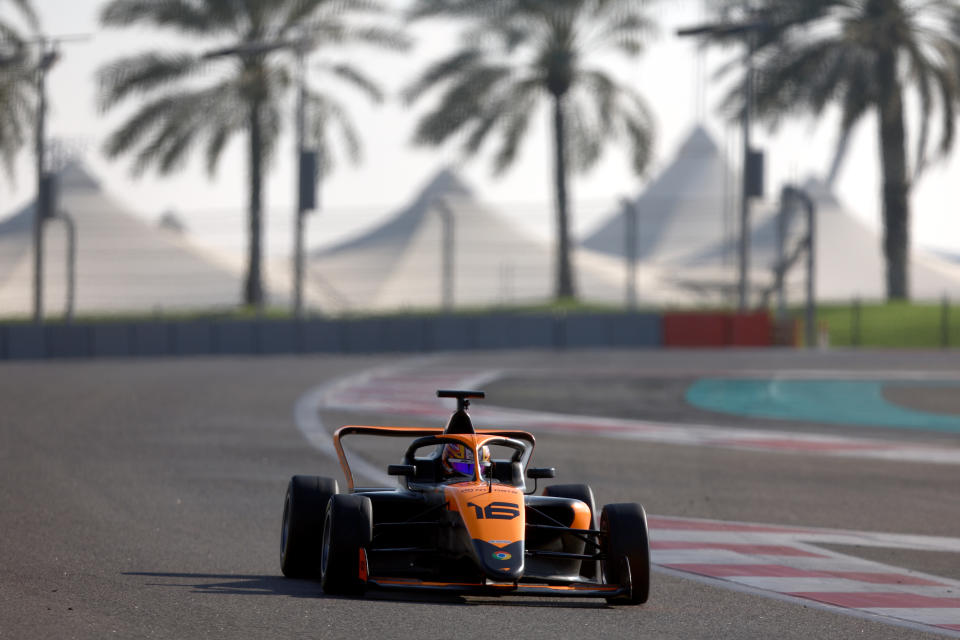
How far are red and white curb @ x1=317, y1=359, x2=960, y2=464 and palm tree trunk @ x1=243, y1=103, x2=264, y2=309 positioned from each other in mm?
16397

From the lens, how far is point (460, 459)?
26.4 ft

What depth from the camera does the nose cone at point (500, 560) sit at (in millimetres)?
7070

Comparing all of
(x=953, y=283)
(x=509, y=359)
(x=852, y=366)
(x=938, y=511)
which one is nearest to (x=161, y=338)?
(x=509, y=359)

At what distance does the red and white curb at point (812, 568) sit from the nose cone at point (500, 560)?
1.92 meters

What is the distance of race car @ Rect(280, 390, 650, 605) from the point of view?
729 cm

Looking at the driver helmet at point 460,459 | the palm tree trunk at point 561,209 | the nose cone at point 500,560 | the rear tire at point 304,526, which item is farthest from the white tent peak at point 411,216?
the nose cone at point 500,560

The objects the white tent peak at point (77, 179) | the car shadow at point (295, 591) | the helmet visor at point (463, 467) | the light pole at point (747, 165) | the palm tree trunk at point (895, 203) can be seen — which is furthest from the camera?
the white tent peak at point (77, 179)

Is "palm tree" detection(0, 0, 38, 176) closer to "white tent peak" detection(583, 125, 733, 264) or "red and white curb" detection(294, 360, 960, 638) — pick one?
"red and white curb" detection(294, 360, 960, 638)

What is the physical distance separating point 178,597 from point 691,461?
8.73 metres

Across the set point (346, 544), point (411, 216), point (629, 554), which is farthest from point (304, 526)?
point (411, 216)

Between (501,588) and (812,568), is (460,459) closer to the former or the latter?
(501,588)

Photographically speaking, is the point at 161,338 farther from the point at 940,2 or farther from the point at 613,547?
the point at 613,547

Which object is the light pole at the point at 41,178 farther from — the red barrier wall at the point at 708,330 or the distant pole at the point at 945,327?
the distant pole at the point at 945,327

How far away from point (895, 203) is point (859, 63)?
4.48 m
